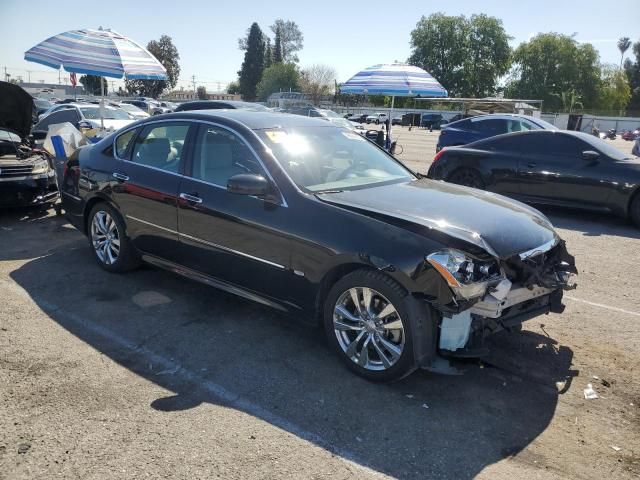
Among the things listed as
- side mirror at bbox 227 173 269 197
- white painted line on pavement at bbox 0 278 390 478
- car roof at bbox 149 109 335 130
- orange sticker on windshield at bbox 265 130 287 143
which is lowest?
white painted line on pavement at bbox 0 278 390 478

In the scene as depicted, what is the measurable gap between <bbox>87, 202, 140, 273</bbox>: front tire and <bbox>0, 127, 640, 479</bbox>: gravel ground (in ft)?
1.30

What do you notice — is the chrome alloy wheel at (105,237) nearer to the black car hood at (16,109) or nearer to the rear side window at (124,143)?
the rear side window at (124,143)

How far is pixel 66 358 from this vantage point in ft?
12.3

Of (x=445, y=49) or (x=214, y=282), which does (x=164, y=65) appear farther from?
(x=214, y=282)

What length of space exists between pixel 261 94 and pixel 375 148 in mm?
93187

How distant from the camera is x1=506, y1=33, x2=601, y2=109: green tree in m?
81.4

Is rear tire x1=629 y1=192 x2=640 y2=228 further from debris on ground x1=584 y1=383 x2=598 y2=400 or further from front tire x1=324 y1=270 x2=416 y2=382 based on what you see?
front tire x1=324 y1=270 x2=416 y2=382

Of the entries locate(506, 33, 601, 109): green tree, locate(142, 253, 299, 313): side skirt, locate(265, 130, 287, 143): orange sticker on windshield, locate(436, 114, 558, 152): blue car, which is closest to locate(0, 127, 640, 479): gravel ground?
locate(142, 253, 299, 313): side skirt

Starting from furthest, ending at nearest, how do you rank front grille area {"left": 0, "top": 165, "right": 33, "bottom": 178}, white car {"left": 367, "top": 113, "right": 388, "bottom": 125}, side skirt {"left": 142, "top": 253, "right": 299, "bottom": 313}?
white car {"left": 367, "top": 113, "right": 388, "bottom": 125} → front grille area {"left": 0, "top": 165, "right": 33, "bottom": 178} → side skirt {"left": 142, "top": 253, "right": 299, "bottom": 313}

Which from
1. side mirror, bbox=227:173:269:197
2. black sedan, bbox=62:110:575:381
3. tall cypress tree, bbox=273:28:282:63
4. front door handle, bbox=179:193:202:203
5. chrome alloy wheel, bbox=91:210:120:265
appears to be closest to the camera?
black sedan, bbox=62:110:575:381

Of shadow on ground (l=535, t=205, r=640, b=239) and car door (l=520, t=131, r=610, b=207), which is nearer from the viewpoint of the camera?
shadow on ground (l=535, t=205, r=640, b=239)

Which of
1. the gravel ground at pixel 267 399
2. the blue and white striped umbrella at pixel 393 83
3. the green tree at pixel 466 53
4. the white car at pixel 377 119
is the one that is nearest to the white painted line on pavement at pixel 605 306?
the gravel ground at pixel 267 399

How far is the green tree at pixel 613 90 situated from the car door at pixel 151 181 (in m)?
91.0

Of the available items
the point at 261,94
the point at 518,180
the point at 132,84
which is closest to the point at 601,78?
the point at 261,94
